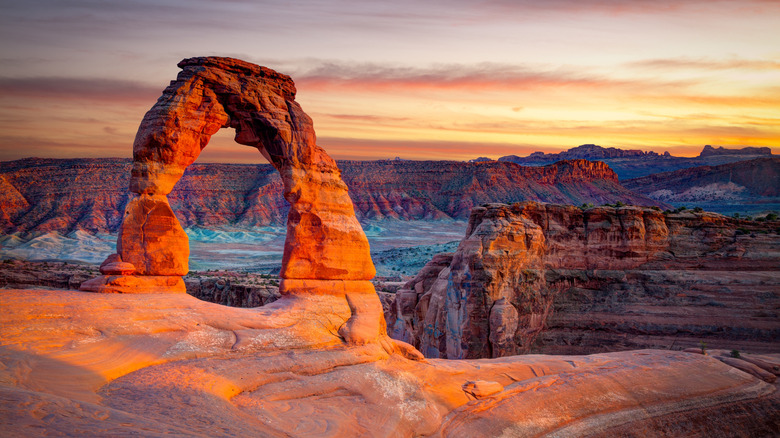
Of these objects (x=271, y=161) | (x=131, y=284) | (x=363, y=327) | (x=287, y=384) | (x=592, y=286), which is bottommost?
(x=592, y=286)

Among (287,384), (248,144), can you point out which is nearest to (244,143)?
(248,144)

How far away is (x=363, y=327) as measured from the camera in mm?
16781

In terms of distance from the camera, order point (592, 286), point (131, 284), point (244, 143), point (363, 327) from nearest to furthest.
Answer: point (131, 284), point (363, 327), point (244, 143), point (592, 286)

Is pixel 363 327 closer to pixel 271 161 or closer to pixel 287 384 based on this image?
pixel 287 384

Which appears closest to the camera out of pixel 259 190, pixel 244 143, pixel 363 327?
pixel 363 327

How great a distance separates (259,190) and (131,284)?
115311 millimetres

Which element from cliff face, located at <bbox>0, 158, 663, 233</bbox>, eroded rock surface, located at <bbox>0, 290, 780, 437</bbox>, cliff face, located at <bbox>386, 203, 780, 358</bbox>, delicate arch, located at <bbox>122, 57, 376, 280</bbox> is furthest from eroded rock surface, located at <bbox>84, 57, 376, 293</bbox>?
cliff face, located at <bbox>0, 158, 663, 233</bbox>

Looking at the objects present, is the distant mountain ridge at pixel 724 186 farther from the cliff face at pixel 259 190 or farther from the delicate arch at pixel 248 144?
the delicate arch at pixel 248 144

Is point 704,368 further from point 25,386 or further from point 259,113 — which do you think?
point 25,386

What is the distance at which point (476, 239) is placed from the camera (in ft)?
90.9

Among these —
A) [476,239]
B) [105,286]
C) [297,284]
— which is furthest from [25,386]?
[476,239]

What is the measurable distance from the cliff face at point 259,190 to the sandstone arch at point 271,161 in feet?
304

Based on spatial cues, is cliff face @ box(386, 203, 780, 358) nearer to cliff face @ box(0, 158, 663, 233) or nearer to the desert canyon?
the desert canyon

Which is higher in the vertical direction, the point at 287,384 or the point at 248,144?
the point at 248,144
